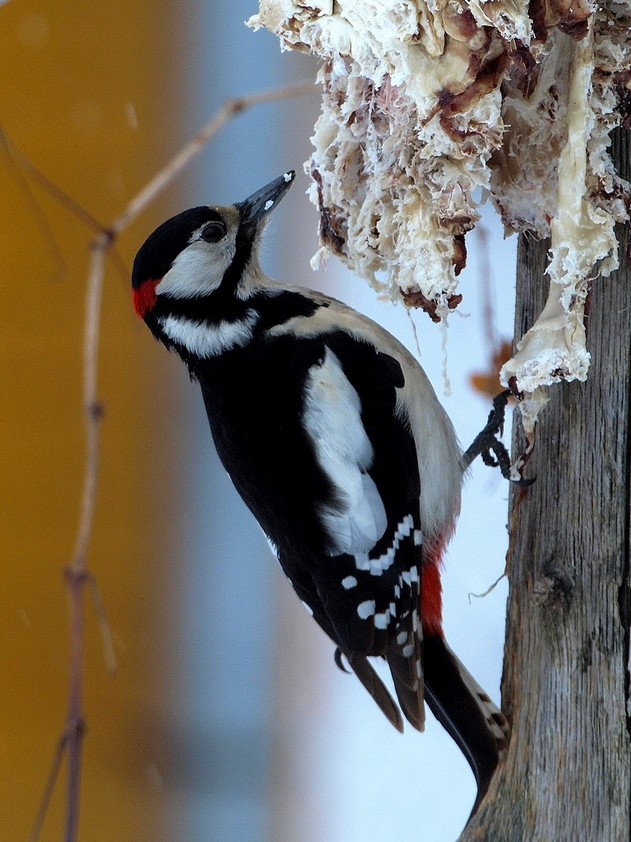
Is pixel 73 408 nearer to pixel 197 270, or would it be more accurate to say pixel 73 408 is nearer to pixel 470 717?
pixel 197 270

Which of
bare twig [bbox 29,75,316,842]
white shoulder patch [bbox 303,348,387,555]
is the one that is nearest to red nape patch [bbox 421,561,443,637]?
white shoulder patch [bbox 303,348,387,555]

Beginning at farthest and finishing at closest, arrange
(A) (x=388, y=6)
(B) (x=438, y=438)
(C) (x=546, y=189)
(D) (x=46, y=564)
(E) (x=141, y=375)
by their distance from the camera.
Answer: (E) (x=141, y=375) < (D) (x=46, y=564) < (B) (x=438, y=438) < (C) (x=546, y=189) < (A) (x=388, y=6)

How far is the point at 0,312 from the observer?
52.0 inches

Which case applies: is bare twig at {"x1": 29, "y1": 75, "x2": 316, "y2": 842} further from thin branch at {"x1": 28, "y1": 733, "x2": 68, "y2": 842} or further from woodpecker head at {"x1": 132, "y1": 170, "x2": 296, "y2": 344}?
woodpecker head at {"x1": 132, "y1": 170, "x2": 296, "y2": 344}

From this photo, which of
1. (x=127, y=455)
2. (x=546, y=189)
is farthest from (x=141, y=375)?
(x=546, y=189)

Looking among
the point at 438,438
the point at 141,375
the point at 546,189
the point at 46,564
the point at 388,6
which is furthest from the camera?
the point at 141,375

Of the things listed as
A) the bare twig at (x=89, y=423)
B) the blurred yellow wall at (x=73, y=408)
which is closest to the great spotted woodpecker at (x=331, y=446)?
the bare twig at (x=89, y=423)

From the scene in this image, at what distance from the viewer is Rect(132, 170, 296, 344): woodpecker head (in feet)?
2.93

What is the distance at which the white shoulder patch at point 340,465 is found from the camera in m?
0.89

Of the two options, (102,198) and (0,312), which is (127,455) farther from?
(102,198)

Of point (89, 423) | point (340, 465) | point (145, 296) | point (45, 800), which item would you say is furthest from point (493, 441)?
point (45, 800)

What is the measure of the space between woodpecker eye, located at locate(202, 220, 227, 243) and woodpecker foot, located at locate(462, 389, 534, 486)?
34 centimetres

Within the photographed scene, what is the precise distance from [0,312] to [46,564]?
383 millimetres

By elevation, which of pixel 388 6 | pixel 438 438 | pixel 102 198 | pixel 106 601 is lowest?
pixel 106 601
